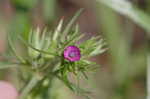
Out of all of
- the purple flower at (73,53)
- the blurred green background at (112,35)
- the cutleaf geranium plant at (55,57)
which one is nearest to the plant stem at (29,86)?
the cutleaf geranium plant at (55,57)

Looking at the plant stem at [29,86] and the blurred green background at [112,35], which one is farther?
the blurred green background at [112,35]

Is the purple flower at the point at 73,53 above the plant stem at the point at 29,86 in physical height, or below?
above

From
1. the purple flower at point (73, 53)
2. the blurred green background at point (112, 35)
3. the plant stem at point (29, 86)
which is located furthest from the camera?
the blurred green background at point (112, 35)

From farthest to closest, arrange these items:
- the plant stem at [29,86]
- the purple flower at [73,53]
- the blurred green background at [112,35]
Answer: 1. the blurred green background at [112,35]
2. the plant stem at [29,86]
3. the purple flower at [73,53]

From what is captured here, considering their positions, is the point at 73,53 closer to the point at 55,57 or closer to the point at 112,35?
the point at 55,57

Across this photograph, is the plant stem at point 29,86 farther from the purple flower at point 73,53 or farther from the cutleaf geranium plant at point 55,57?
the purple flower at point 73,53

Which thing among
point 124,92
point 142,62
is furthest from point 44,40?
point 142,62

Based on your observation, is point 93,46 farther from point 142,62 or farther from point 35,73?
point 142,62
